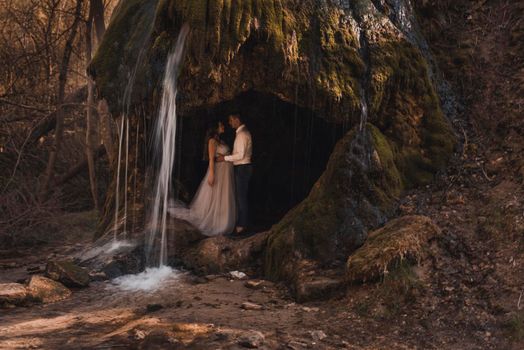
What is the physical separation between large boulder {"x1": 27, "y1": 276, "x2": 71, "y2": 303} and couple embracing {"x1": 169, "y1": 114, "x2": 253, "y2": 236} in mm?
A: 2208

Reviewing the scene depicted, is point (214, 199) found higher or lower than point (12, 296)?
higher

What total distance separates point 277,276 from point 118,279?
6.92ft

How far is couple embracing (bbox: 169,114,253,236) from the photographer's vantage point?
9016 millimetres

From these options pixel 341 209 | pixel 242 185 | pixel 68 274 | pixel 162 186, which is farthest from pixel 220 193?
pixel 68 274

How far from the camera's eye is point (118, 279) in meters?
7.86

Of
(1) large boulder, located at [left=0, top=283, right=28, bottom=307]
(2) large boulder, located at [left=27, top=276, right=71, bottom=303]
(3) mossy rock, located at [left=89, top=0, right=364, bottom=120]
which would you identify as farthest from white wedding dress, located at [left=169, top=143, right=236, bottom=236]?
(1) large boulder, located at [left=0, top=283, right=28, bottom=307]

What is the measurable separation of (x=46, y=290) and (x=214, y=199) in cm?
292

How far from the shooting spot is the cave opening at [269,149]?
9.66 meters

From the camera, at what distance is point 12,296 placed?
6.76 metres

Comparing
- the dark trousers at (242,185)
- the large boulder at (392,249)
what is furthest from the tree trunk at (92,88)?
the large boulder at (392,249)

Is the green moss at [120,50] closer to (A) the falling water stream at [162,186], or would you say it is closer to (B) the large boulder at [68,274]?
(A) the falling water stream at [162,186]

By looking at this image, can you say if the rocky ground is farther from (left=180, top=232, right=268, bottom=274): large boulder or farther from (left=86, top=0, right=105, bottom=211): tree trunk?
(left=86, top=0, right=105, bottom=211): tree trunk

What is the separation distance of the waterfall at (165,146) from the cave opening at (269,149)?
2.39 feet

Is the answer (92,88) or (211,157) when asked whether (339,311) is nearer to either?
(211,157)
